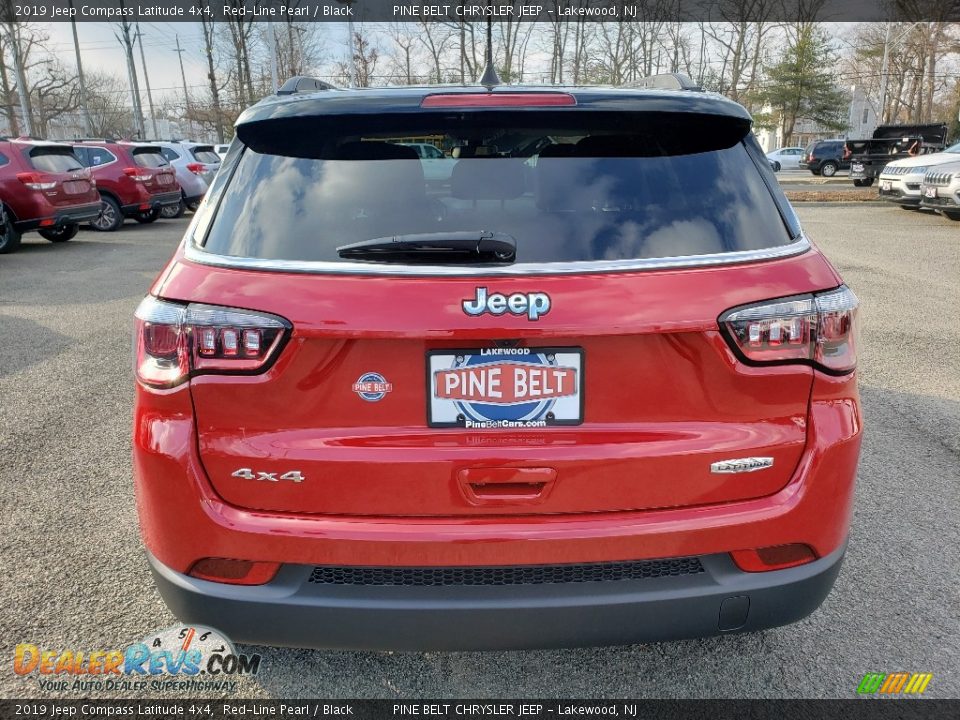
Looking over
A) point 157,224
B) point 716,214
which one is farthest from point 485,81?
point 157,224

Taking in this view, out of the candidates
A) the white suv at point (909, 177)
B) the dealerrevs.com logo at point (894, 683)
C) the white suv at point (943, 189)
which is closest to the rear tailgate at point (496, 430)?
the dealerrevs.com logo at point (894, 683)

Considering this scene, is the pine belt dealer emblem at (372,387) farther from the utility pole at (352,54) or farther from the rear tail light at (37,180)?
the utility pole at (352,54)

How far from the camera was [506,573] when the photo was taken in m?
1.87

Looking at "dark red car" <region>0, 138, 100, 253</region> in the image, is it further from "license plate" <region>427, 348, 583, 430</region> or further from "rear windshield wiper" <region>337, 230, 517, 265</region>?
"license plate" <region>427, 348, 583, 430</region>

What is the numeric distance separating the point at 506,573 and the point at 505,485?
0.79ft

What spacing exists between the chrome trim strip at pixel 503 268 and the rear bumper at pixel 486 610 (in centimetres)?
75

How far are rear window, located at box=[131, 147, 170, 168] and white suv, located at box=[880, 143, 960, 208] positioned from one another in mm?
16256

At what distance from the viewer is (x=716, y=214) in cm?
195

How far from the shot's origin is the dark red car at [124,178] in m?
15.2

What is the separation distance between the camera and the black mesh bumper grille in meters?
1.85

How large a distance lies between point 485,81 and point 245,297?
1329mm

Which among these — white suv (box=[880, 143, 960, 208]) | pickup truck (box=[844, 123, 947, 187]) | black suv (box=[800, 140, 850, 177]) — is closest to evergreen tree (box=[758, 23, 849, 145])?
black suv (box=[800, 140, 850, 177])

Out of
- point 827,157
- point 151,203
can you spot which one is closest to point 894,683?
point 151,203

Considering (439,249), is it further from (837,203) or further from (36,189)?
(837,203)
